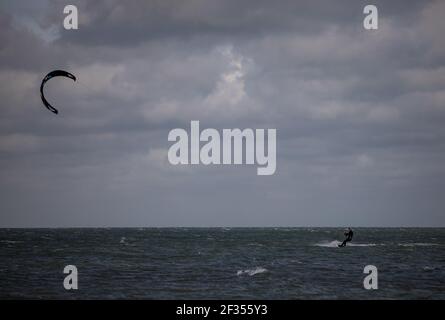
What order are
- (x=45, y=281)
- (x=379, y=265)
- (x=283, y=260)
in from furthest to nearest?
1. (x=283, y=260)
2. (x=379, y=265)
3. (x=45, y=281)

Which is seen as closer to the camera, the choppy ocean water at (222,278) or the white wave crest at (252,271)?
the choppy ocean water at (222,278)

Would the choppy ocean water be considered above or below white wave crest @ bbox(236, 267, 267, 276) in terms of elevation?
below

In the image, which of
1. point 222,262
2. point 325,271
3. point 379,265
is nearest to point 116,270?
point 222,262

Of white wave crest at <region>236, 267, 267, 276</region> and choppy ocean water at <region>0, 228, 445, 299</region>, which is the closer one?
choppy ocean water at <region>0, 228, 445, 299</region>

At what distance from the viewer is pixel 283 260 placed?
5609cm

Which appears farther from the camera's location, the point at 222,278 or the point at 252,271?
the point at 252,271

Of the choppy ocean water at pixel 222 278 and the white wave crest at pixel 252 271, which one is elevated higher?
the white wave crest at pixel 252 271

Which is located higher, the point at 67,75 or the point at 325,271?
the point at 67,75
